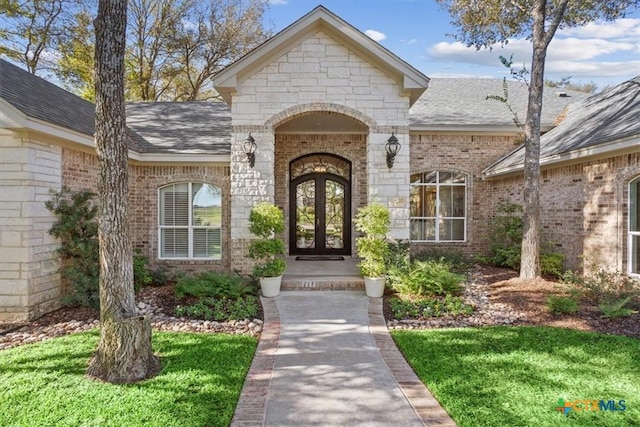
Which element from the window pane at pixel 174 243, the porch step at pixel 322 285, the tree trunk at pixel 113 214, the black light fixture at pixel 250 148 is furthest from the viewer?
the window pane at pixel 174 243

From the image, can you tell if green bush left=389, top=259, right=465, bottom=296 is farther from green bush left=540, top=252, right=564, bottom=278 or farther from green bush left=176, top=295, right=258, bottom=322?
green bush left=540, top=252, right=564, bottom=278

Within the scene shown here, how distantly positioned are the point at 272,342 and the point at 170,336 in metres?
1.48

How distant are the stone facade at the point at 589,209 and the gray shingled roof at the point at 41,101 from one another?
34.5ft

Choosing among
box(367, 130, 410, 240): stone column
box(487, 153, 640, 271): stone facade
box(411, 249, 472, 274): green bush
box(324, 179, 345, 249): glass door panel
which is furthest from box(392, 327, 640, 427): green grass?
box(324, 179, 345, 249): glass door panel

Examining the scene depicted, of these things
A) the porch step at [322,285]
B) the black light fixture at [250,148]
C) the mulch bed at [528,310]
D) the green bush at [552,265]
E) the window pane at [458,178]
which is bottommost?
the mulch bed at [528,310]

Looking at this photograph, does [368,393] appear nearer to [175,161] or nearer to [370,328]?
[370,328]

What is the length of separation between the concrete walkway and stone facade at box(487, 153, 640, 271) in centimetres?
549

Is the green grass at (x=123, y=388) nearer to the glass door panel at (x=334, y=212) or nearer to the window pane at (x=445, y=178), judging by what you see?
the glass door panel at (x=334, y=212)

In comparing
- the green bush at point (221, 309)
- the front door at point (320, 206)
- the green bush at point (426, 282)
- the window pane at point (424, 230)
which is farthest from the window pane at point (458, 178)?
the green bush at point (221, 309)

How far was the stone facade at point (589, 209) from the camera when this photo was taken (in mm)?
7992

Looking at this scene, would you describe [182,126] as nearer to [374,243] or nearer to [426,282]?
[374,243]

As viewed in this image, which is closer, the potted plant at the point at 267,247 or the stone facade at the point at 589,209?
the potted plant at the point at 267,247

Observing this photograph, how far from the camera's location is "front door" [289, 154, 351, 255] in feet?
38.0

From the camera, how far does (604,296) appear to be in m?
6.96
